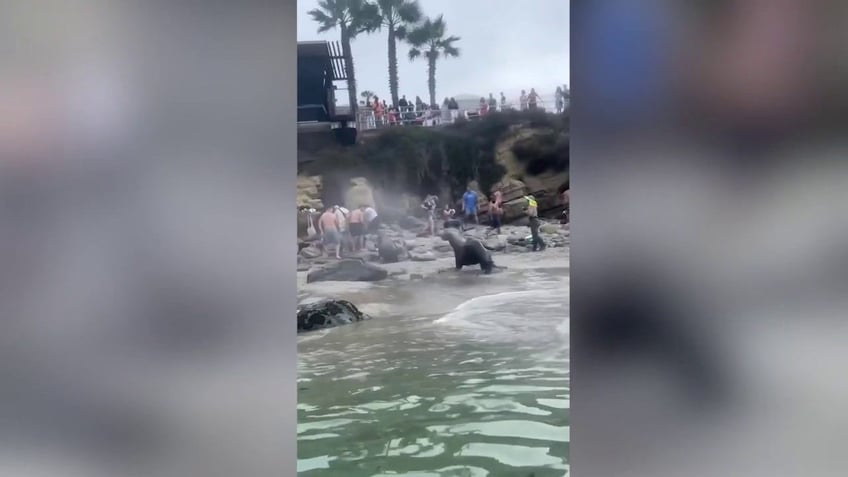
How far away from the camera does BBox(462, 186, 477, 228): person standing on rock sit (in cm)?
238

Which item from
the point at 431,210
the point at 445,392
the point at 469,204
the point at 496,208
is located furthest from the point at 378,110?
the point at 445,392

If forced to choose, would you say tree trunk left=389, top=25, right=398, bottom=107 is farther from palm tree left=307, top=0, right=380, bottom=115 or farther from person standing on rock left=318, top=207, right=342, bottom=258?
person standing on rock left=318, top=207, right=342, bottom=258

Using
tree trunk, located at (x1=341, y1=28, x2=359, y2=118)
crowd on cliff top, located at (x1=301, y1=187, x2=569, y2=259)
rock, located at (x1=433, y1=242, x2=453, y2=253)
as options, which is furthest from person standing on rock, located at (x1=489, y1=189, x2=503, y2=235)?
tree trunk, located at (x1=341, y1=28, x2=359, y2=118)

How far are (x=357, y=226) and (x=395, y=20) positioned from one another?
32.6 inches

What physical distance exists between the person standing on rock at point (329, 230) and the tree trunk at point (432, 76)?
0.60 meters

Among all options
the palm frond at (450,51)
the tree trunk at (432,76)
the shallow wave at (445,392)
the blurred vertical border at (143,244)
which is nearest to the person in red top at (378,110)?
the tree trunk at (432,76)

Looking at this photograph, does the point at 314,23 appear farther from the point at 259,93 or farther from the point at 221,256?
the point at 221,256

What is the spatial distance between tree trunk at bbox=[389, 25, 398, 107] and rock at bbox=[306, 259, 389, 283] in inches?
26.0

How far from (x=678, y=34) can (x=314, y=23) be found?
46.2 inches

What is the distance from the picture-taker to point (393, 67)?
2193 mm

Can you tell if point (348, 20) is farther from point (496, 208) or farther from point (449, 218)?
point (496, 208)

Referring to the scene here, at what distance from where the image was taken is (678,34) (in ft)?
3.46

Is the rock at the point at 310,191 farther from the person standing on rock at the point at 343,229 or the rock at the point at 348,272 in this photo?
the rock at the point at 348,272

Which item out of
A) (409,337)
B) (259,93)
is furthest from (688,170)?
(409,337)
